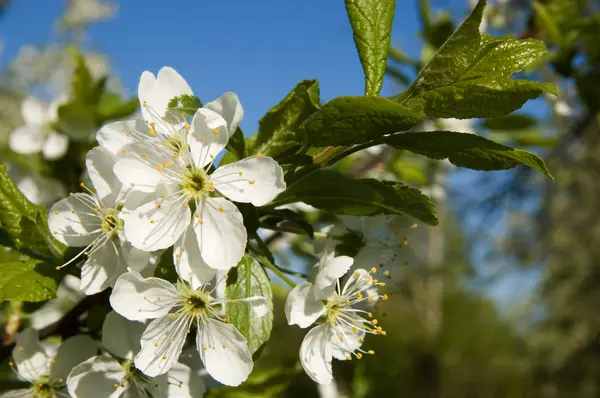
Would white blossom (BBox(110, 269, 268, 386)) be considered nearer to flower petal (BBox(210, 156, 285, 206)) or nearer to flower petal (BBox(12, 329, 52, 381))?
flower petal (BBox(210, 156, 285, 206))

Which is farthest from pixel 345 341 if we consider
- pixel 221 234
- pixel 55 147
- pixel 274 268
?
pixel 55 147

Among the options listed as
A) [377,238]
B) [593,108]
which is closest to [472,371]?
[593,108]

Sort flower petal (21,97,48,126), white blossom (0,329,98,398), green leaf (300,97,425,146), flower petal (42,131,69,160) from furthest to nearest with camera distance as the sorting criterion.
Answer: flower petal (21,97,48,126) → flower petal (42,131,69,160) → white blossom (0,329,98,398) → green leaf (300,97,425,146)

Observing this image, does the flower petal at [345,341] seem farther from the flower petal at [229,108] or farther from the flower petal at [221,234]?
the flower petal at [229,108]

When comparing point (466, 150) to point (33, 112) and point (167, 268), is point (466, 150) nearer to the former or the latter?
point (167, 268)

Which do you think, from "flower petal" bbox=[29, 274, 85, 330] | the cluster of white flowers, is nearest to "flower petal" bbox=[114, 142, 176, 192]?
the cluster of white flowers

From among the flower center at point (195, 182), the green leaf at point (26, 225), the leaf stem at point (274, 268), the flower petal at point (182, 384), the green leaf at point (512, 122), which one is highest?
the green leaf at point (512, 122)

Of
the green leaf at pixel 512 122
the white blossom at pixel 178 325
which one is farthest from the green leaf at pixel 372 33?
the green leaf at pixel 512 122

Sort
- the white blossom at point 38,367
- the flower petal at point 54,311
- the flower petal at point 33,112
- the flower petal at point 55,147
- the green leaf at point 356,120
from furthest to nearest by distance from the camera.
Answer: the flower petal at point 33,112 < the flower petal at point 55,147 < the flower petal at point 54,311 < the white blossom at point 38,367 < the green leaf at point 356,120
